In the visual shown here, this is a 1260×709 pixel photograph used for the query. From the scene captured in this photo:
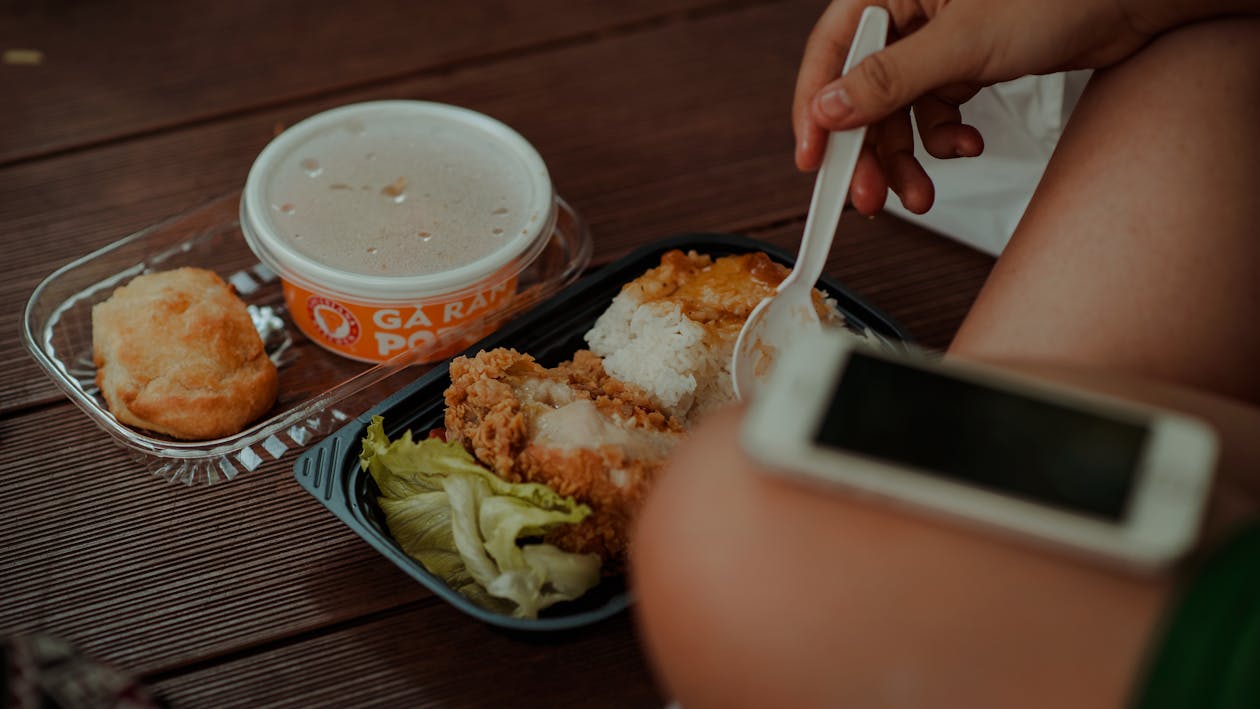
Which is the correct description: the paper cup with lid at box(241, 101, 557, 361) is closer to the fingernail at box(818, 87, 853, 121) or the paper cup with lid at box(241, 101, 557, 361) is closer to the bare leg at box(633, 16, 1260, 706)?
the fingernail at box(818, 87, 853, 121)

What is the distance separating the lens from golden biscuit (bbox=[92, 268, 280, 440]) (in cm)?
117

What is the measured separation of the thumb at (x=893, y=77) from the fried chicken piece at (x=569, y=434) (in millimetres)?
345

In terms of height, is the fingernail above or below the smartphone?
above

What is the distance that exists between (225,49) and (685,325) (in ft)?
3.33

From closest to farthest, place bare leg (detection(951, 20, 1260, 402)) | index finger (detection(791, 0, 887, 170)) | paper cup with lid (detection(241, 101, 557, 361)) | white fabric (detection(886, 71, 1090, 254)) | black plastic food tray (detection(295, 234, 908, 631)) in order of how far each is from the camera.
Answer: bare leg (detection(951, 20, 1260, 402)), black plastic food tray (detection(295, 234, 908, 631)), index finger (detection(791, 0, 887, 170)), paper cup with lid (detection(241, 101, 557, 361)), white fabric (detection(886, 71, 1090, 254))

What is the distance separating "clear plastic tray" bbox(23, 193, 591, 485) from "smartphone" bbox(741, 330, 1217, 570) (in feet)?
2.31

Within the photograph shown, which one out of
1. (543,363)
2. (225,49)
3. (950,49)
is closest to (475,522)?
(543,363)

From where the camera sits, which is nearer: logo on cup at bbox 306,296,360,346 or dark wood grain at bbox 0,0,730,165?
logo on cup at bbox 306,296,360,346

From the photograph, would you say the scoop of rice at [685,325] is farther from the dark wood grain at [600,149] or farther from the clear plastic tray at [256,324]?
the dark wood grain at [600,149]

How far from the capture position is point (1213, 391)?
0.84m

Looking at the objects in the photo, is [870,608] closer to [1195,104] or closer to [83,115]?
[1195,104]

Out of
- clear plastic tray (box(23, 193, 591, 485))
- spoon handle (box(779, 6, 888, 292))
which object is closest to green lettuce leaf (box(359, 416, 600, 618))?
clear plastic tray (box(23, 193, 591, 485))

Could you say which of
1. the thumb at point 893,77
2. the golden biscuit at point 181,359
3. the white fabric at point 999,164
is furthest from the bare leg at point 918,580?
the golden biscuit at point 181,359

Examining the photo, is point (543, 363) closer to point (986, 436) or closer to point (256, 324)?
point (256, 324)
